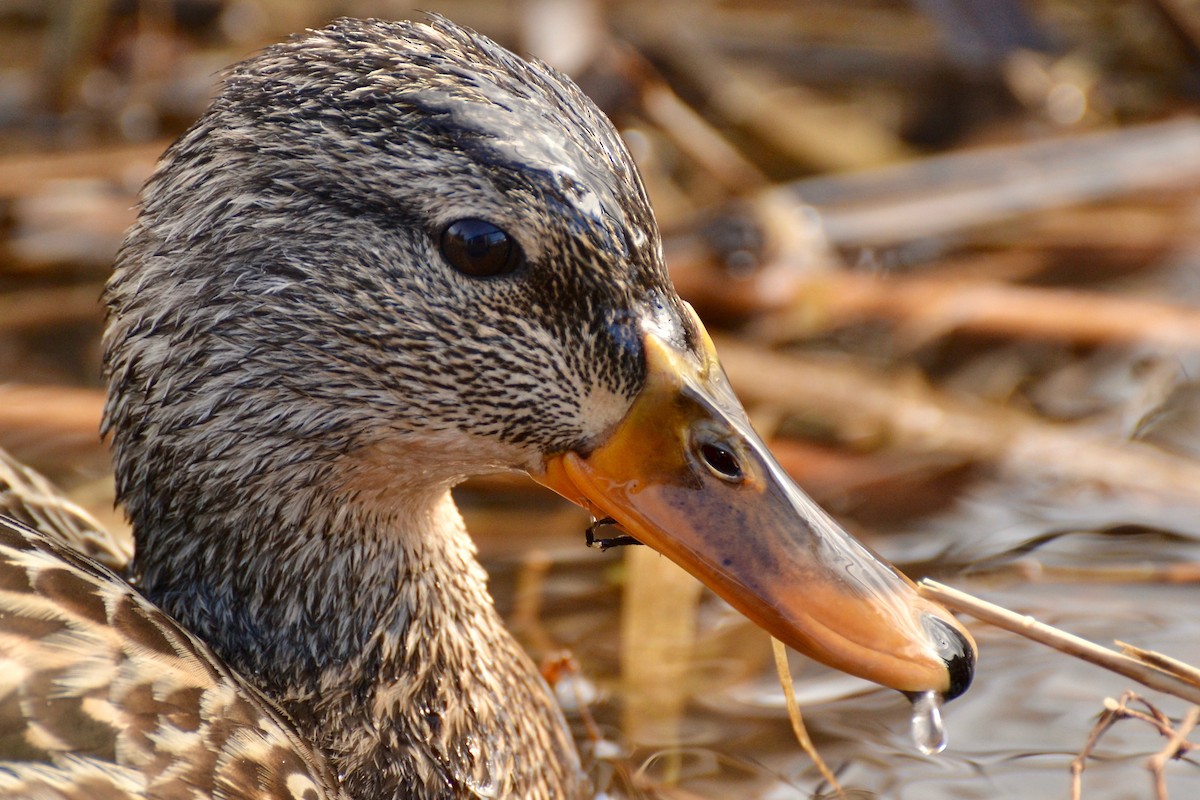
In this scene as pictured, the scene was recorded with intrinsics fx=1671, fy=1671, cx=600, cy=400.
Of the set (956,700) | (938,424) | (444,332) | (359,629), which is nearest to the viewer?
(444,332)

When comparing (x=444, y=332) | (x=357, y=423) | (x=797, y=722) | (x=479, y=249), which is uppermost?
(x=479, y=249)

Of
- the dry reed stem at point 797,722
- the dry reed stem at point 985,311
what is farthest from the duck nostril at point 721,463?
the dry reed stem at point 985,311

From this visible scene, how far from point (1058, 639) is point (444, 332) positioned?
3.18 ft

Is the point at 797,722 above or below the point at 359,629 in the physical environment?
below

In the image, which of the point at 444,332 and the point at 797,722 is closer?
the point at 444,332

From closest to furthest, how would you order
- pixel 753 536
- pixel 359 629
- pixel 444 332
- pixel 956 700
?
1. pixel 753 536
2. pixel 444 332
3. pixel 359 629
4. pixel 956 700

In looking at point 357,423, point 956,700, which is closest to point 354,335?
point 357,423

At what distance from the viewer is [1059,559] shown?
3645 mm

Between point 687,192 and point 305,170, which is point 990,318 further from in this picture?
point 305,170

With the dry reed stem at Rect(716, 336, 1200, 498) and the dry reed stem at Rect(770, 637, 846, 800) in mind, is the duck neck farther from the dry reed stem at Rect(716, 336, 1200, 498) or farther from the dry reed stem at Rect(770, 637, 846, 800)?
the dry reed stem at Rect(716, 336, 1200, 498)

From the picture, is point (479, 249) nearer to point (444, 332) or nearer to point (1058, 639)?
point (444, 332)

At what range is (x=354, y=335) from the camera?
7.89 feet

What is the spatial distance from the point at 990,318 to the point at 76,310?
8.30ft

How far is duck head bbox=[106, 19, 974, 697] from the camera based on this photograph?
2.27 metres
